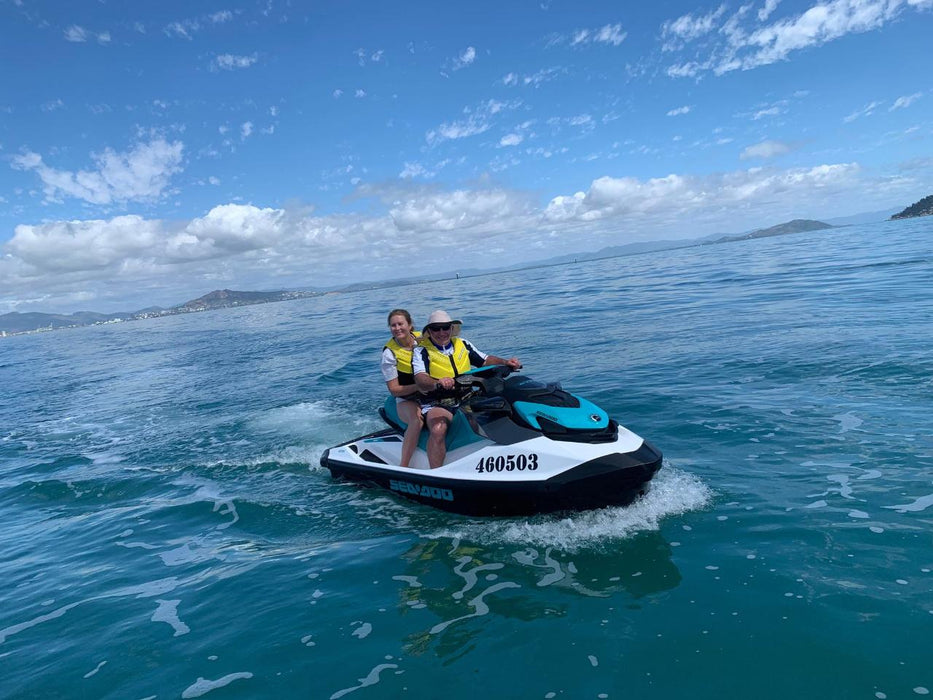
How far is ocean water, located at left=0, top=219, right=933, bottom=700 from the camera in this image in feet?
10.7

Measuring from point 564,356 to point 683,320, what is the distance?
4.96 metres

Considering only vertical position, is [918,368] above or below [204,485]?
above

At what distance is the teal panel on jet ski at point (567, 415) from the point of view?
198 inches

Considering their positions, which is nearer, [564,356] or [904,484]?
[904,484]

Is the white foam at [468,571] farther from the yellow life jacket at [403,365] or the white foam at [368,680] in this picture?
the yellow life jacket at [403,365]

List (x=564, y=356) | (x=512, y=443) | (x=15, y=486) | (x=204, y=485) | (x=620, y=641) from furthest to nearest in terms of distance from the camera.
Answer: (x=564, y=356) → (x=15, y=486) → (x=204, y=485) → (x=512, y=443) → (x=620, y=641)

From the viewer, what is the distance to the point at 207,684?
353 centimetres

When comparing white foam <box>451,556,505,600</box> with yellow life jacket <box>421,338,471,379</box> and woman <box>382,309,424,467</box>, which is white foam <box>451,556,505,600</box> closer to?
woman <box>382,309,424,467</box>

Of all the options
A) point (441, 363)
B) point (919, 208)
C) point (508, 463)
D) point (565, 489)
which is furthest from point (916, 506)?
point (919, 208)

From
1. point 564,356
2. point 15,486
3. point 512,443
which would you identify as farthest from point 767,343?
point 15,486

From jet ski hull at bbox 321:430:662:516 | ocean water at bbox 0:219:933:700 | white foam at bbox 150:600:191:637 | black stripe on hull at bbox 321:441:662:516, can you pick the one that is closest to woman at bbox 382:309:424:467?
jet ski hull at bbox 321:430:662:516

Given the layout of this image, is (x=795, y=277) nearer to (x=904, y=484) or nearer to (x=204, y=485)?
(x=904, y=484)

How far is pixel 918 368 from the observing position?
794cm

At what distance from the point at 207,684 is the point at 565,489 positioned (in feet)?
→ 9.95
